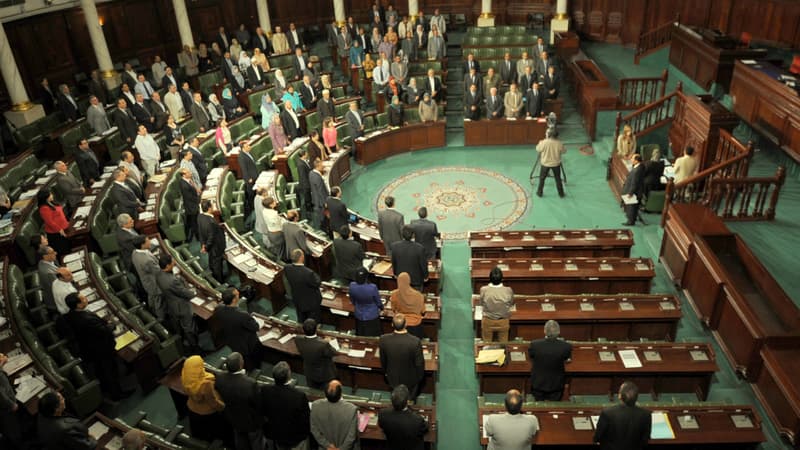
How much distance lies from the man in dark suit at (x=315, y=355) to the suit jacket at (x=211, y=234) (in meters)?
3.06

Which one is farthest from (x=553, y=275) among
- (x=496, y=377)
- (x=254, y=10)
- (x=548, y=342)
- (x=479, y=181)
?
(x=254, y=10)

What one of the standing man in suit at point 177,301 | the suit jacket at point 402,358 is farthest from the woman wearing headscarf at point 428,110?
the suit jacket at point 402,358

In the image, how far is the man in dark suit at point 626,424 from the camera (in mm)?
4672

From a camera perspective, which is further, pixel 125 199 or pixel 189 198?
pixel 189 198

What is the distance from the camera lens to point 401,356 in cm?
577

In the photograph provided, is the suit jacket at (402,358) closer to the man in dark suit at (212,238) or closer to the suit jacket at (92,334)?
the suit jacket at (92,334)

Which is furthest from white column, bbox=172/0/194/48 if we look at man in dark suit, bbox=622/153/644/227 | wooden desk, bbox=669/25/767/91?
wooden desk, bbox=669/25/767/91

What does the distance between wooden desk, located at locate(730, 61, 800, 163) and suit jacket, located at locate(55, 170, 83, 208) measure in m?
11.9

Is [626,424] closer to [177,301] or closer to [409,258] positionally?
[409,258]

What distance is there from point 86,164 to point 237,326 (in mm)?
6272

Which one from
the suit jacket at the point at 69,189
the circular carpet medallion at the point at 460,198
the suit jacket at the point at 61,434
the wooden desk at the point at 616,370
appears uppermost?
the suit jacket at the point at 69,189

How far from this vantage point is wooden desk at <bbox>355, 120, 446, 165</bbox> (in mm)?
13592

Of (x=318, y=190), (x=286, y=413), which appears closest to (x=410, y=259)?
(x=286, y=413)

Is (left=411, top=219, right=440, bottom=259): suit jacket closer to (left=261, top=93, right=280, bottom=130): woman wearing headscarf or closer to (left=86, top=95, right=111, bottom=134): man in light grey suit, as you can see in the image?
(left=261, top=93, right=280, bottom=130): woman wearing headscarf
